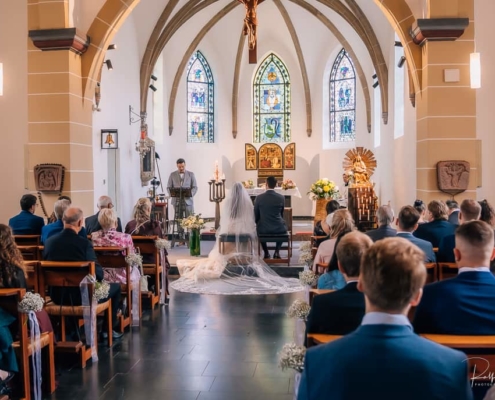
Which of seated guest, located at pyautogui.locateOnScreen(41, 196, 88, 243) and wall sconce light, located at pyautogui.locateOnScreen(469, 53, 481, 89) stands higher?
wall sconce light, located at pyautogui.locateOnScreen(469, 53, 481, 89)

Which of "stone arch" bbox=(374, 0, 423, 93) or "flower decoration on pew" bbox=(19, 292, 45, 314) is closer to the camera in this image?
"flower decoration on pew" bbox=(19, 292, 45, 314)

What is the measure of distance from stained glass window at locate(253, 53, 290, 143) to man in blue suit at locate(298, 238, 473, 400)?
62.8 ft

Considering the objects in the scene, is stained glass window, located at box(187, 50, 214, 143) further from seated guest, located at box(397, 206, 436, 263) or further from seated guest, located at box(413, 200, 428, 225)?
seated guest, located at box(397, 206, 436, 263)

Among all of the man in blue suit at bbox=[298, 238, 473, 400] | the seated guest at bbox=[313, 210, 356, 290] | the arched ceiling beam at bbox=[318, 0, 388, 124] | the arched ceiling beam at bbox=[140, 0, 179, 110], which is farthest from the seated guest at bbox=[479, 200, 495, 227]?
the arched ceiling beam at bbox=[140, 0, 179, 110]

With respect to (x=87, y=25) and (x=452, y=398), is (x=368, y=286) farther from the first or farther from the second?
(x=87, y=25)

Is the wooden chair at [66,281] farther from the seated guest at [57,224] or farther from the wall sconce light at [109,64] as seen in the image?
the wall sconce light at [109,64]

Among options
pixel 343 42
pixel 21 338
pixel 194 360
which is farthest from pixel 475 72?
pixel 343 42

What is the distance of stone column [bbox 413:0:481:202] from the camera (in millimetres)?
8422

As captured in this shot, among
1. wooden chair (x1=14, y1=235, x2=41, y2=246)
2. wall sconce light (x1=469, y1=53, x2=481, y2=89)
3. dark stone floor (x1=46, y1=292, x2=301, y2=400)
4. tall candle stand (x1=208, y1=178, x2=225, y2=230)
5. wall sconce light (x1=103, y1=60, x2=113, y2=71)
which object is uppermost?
wall sconce light (x1=103, y1=60, x2=113, y2=71)

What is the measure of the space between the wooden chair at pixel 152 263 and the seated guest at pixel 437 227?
325 cm

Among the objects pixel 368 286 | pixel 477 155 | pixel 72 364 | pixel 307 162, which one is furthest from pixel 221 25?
pixel 368 286

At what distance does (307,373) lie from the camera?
6.08 ft

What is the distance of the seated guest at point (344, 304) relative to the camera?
10.1 feet

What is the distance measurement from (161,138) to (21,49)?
8.50 metres
